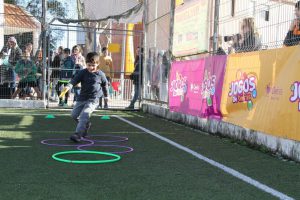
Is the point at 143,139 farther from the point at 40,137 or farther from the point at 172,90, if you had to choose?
the point at 172,90

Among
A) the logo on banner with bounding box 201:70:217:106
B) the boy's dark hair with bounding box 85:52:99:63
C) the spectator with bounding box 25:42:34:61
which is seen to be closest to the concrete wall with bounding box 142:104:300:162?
the logo on banner with bounding box 201:70:217:106

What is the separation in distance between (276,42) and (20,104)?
1000cm

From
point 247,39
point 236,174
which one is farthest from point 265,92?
point 236,174

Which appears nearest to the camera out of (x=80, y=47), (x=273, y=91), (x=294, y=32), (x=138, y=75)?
(x=294, y=32)

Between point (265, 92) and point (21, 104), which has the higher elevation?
point (265, 92)

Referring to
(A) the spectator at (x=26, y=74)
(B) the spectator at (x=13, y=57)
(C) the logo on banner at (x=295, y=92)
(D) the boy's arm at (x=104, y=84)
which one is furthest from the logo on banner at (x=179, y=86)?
(B) the spectator at (x=13, y=57)

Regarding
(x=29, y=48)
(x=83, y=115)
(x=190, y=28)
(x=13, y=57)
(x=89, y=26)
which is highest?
(x=89, y=26)

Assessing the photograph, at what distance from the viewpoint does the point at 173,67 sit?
41.6ft

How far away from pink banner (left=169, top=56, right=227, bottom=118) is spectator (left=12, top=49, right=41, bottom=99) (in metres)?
5.32

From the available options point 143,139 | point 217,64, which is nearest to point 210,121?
point 217,64

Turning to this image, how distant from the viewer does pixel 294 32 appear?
288 inches

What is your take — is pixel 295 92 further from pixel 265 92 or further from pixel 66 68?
pixel 66 68

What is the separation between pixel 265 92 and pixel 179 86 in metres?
4.48

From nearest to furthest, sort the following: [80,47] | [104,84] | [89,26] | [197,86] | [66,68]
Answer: [104,84] < [197,86] < [66,68] < [89,26] < [80,47]
